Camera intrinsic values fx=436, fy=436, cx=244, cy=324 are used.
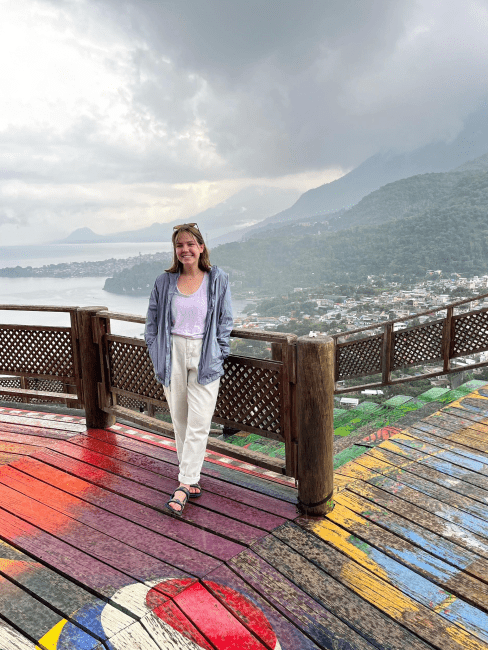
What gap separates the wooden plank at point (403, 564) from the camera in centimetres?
176

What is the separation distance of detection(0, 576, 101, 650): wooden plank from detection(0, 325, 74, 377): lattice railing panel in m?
1.90

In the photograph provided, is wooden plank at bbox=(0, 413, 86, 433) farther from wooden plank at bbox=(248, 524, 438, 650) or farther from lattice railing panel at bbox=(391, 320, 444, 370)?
lattice railing panel at bbox=(391, 320, 444, 370)

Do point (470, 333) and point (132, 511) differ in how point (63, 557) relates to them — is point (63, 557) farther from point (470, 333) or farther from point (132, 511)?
point (470, 333)

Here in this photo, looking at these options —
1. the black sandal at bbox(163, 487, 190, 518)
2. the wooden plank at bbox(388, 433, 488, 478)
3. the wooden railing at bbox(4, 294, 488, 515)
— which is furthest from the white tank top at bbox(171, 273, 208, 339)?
the wooden plank at bbox(388, 433, 488, 478)

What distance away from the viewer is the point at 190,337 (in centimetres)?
231

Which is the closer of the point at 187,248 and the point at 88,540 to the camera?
the point at 88,540

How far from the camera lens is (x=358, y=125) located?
428 ft

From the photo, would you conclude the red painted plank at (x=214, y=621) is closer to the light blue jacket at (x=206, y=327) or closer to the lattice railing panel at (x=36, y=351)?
the light blue jacket at (x=206, y=327)

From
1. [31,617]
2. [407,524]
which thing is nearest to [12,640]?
[31,617]

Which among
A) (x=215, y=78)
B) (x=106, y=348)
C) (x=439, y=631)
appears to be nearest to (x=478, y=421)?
(x=439, y=631)

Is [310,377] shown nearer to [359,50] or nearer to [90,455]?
[90,455]

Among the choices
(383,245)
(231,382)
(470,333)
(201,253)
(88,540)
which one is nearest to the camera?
(88,540)

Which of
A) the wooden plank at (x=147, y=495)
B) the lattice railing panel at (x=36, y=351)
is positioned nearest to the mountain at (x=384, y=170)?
the lattice railing panel at (x=36, y=351)

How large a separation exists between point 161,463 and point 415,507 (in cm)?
158
